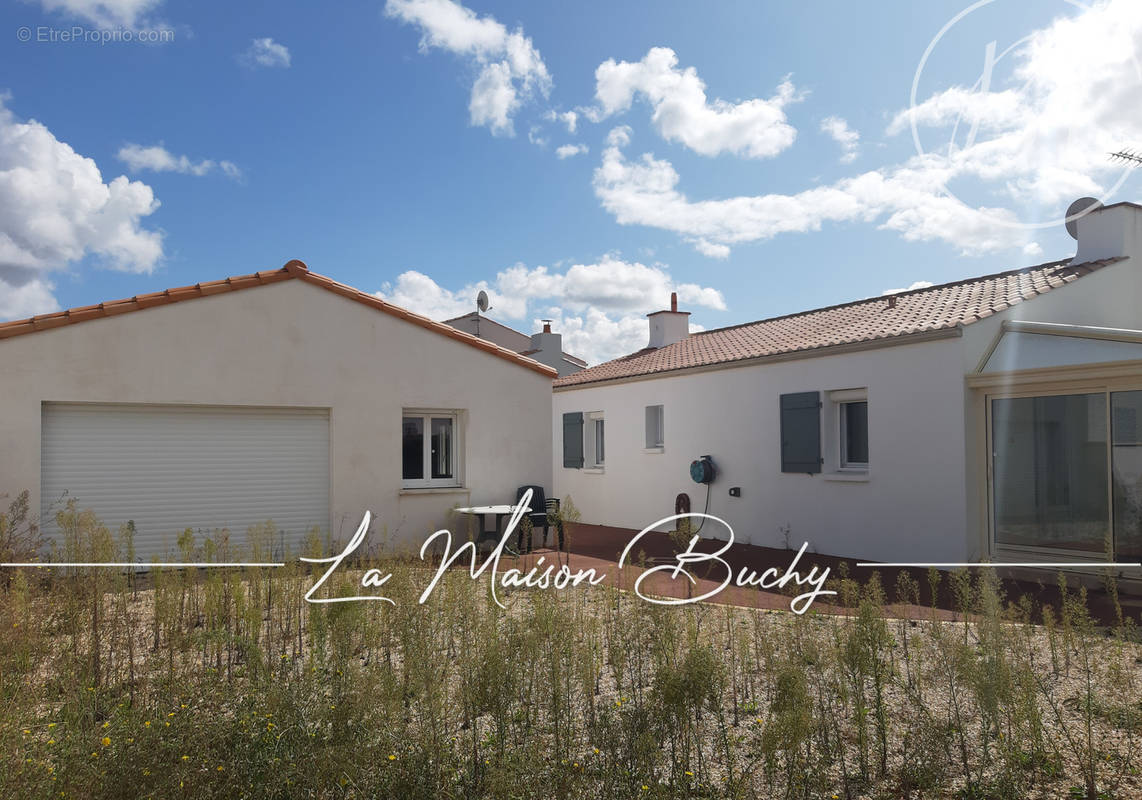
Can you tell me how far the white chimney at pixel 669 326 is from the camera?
20.2m

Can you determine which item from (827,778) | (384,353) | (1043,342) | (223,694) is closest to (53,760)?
(223,694)

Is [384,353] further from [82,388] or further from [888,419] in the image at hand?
[888,419]

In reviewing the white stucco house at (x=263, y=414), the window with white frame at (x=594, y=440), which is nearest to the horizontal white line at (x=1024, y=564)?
the white stucco house at (x=263, y=414)

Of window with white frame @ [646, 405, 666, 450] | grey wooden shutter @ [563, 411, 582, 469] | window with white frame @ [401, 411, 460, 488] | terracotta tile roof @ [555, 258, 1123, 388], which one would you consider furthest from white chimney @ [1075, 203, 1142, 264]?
window with white frame @ [401, 411, 460, 488]

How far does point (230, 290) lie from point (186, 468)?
8.00 ft

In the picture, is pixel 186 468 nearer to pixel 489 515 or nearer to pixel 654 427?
pixel 489 515

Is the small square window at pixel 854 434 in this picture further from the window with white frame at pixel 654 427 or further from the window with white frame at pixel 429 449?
the window with white frame at pixel 429 449

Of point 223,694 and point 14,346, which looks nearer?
point 223,694

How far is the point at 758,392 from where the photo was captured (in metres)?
14.1

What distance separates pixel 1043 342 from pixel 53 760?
1151cm

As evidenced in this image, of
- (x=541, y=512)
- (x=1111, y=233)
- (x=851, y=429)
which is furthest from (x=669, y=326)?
(x=1111, y=233)

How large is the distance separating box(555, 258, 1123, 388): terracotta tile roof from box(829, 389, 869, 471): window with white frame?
0.87 meters

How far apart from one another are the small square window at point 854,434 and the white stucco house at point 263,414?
15.6 feet

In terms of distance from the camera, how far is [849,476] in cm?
Result: 1238
